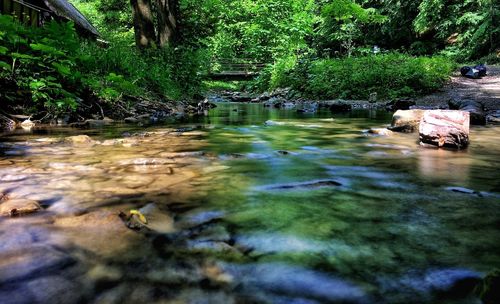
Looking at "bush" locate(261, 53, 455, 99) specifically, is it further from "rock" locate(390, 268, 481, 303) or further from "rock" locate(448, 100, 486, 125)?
"rock" locate(390, 268, 481, 303)

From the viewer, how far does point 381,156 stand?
12.8 ft

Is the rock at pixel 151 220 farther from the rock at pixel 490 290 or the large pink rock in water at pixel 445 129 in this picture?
the large pink rock in water at pixel 445 129

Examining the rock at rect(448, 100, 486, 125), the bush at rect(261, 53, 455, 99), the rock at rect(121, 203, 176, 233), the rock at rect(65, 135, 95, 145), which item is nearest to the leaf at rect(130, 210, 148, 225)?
the rock at rect(121, 203, 176, 233)

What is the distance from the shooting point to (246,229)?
6.03 ft

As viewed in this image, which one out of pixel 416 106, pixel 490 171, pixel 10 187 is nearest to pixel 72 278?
pixel 10 187

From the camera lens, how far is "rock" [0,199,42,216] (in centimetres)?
194

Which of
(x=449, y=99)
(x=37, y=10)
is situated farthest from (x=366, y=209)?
(x=37, y=10)

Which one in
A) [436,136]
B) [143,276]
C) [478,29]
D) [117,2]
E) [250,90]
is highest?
[117,2]

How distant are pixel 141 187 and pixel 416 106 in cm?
1088

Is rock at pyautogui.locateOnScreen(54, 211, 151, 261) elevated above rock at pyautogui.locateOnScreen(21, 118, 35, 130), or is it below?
below

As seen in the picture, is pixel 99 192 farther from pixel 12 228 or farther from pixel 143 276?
pixel 143 276

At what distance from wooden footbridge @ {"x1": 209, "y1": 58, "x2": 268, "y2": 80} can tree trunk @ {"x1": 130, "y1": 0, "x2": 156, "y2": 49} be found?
58.3 ft

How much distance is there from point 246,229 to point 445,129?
353 cm

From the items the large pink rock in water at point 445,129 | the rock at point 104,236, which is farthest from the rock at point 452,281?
the large pink rock in water at point 445,129
